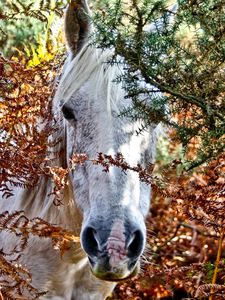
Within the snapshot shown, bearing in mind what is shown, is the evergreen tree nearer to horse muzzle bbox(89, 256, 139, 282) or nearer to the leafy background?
the leafy background

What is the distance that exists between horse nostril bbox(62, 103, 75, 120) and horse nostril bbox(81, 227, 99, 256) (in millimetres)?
818

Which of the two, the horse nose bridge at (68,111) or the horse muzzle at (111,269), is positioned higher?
the horse nose bridge at (68,111)

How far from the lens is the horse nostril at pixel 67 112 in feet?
11.9

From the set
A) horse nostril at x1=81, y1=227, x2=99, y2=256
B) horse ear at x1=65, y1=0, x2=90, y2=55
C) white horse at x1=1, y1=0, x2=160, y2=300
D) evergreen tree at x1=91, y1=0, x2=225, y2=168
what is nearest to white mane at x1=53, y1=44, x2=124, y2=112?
white horse at x1=1, y1=0, x2=160, y2=300

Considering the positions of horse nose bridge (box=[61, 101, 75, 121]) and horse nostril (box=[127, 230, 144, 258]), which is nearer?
horse nostril (box=[127, 230, 144, 258])

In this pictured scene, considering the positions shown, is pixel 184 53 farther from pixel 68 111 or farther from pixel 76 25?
pixel 76 25

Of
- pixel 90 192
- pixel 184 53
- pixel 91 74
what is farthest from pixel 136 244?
pixel 91 74

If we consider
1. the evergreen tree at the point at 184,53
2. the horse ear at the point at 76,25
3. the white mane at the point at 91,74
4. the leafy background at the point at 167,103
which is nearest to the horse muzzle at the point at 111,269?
the leafy background at the point at 167,103

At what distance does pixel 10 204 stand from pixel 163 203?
403 centimetres

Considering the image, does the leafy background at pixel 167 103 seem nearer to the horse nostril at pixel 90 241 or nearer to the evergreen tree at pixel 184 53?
the evergreen tree at pixel 184 53

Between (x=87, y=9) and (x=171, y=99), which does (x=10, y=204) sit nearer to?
(x=87, y=9)

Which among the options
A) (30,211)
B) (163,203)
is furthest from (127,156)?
(163,203)

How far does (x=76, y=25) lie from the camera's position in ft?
12.6

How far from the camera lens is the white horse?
3020mm
